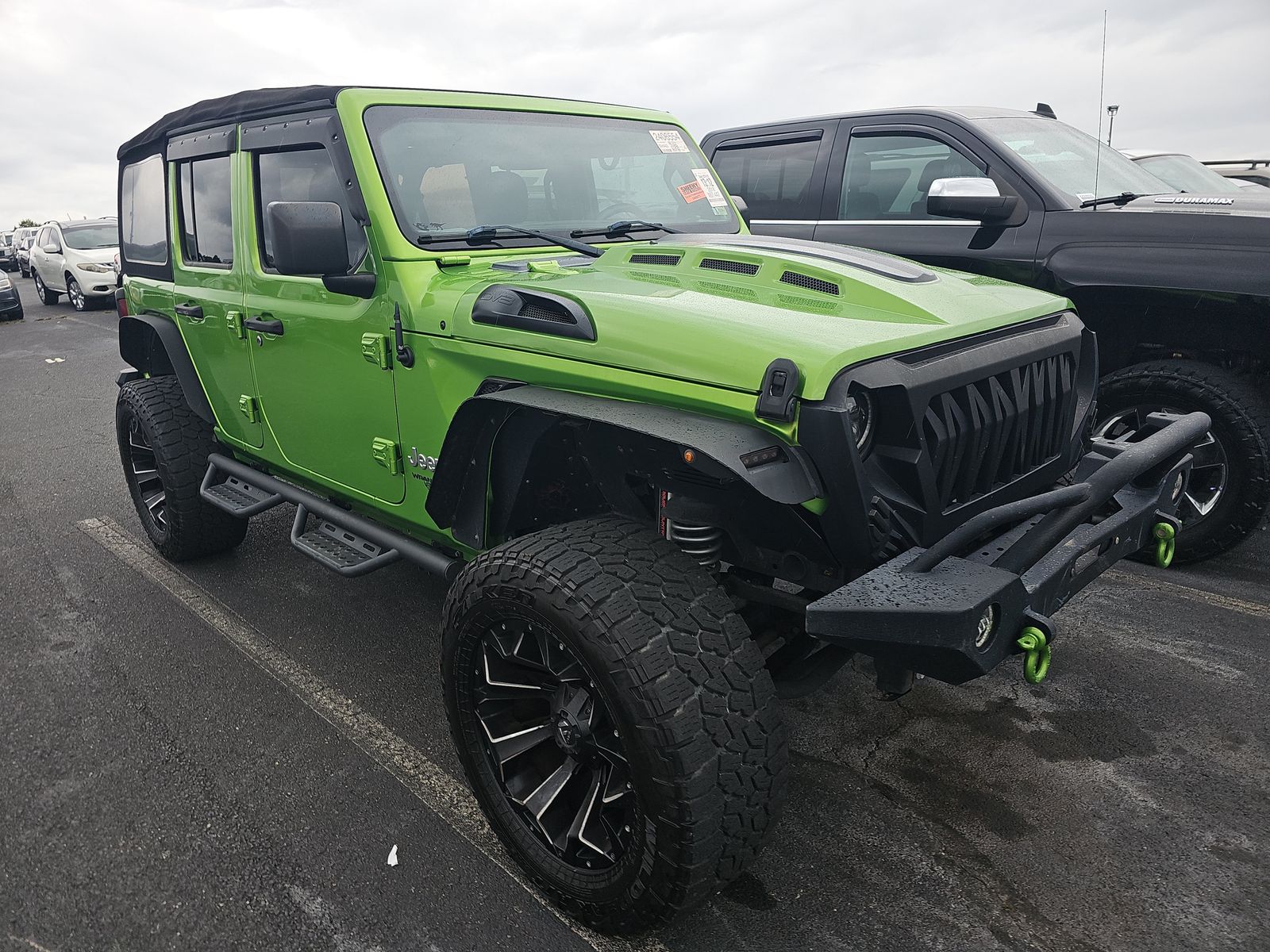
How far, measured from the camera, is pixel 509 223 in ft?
10.3

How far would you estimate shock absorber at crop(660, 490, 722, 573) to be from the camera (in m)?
2.38

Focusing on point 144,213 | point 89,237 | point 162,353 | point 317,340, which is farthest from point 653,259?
point 89,237

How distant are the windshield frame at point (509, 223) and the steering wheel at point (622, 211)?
0.02 metres

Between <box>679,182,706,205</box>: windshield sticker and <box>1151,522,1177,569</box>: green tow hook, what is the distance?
2123 mm

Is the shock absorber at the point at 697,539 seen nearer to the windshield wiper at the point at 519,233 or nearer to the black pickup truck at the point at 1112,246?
the windshield wiper at the point at 519,233

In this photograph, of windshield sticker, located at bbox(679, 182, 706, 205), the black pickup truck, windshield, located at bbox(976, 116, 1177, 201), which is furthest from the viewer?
windshield, located at bbox(976, 116, 1177, 201)

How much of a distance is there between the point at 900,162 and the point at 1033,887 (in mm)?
3934

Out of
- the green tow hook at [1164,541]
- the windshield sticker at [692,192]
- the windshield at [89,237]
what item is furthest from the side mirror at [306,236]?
the windshield at [89,237]

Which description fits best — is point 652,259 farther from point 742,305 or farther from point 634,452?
point 634,452

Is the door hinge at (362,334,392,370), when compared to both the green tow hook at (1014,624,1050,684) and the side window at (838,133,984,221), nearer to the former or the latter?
the green tow hook at (1014,624,1050,684)

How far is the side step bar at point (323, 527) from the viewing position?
314 centimetres

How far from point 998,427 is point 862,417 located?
17.4 inches

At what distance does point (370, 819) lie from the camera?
9.00 ft

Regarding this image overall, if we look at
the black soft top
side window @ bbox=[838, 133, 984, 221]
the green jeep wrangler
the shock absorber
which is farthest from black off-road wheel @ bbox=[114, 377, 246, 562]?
side window @ bbox=[838, 133, 984, 221]
